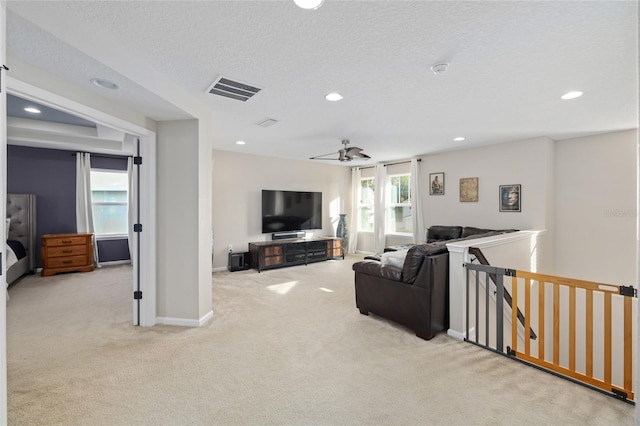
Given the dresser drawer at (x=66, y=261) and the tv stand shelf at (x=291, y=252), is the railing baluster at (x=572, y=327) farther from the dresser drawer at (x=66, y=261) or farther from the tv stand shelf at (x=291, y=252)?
the dresser drawer at (x=66, y=261)

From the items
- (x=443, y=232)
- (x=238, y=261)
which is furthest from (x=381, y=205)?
(x=238, y=261)

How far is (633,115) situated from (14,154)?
30.7 ft

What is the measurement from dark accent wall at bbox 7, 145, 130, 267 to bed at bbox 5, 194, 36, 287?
0.12 m

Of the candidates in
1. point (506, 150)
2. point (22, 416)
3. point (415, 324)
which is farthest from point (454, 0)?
point (506, 150)

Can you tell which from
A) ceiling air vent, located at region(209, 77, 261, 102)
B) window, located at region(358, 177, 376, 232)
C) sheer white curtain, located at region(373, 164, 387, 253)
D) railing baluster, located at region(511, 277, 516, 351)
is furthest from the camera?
window, located at region(358, 177, 376, 232)

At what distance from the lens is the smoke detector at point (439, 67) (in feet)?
7.18

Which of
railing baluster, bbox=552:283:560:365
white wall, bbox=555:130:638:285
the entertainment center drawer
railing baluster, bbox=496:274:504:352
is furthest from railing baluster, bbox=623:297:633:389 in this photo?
the entertainment center drawer

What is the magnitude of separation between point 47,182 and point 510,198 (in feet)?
27.7

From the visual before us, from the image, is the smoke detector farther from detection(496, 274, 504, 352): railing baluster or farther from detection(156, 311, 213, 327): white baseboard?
detection(156, 311, 213, 327): white baseboard

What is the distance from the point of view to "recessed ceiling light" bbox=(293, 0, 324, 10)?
151 centimetres

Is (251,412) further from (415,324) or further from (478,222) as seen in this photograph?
(478,222)

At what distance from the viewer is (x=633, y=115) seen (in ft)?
11.2

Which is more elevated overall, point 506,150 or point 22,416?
point 506,150

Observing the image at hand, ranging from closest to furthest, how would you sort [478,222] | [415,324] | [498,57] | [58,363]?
[498,57], [58,363], [415,324], [478,222]
